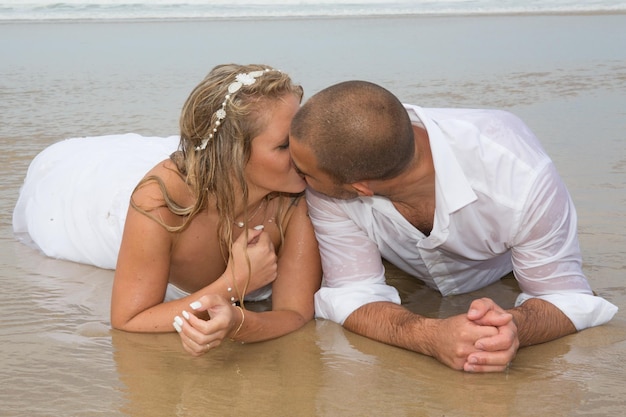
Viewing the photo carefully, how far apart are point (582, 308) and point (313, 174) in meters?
1.34

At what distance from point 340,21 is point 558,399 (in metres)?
16.6

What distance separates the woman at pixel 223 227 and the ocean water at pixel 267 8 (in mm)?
17131

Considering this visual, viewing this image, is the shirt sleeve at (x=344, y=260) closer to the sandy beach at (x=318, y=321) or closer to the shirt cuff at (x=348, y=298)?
the shirt cuff at (x=348, y=298)

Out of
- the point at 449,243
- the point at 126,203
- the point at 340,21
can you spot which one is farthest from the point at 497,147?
the point at 340,21

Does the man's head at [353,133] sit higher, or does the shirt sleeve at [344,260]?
the man's head at [353,133]

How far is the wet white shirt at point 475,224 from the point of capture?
3.61 m

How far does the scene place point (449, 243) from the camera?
389 centimetres

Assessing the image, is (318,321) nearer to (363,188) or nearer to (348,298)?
(348,298)

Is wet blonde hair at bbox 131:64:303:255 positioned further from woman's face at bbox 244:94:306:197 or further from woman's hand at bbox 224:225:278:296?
woman's hand at bbox 224:225:278:296

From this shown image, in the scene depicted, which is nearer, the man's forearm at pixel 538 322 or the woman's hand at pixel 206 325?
the woman's hand at pixel 206 325

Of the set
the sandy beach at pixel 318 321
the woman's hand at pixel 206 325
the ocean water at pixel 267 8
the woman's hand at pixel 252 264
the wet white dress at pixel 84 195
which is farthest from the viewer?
the ocean water at pixel 267 8

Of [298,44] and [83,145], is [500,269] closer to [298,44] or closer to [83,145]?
[83,145]

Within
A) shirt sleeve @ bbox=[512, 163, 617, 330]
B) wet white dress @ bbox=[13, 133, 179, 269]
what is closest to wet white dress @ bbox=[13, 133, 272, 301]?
wet white dress @ bbox=[13, 133, 179, 269]

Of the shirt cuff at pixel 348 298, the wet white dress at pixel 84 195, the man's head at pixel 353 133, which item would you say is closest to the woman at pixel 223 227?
the shirt cuff at pixel 348 298
